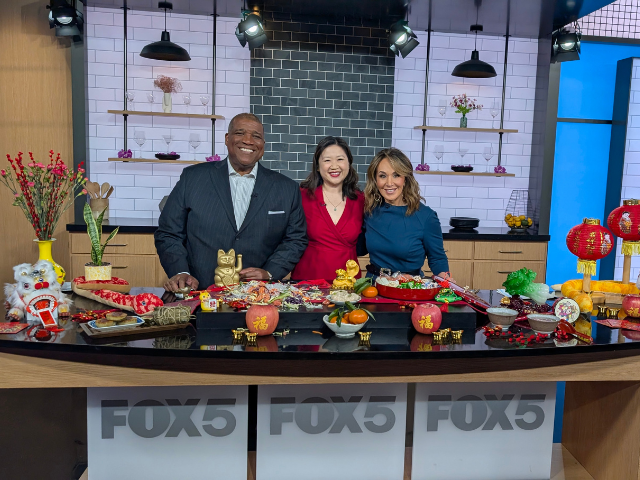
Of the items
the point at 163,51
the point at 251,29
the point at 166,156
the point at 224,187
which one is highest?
the point at 251,29

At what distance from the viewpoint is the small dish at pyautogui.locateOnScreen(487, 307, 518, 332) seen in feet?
6.86

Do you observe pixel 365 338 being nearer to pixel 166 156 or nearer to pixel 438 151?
pixel 166 156

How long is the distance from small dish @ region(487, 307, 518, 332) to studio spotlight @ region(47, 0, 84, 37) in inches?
174

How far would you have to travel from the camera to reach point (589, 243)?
2527 mm

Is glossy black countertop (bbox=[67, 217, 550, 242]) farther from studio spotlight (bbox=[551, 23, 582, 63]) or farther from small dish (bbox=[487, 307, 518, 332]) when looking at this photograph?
small dish (bbox=[487, 307, 518, 332])

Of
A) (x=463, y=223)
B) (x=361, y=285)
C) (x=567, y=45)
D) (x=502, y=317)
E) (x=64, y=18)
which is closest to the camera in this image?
(x=502, y=317)

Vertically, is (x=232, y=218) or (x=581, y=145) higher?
(x=581, y=145)

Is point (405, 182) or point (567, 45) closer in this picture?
point (405, 182)

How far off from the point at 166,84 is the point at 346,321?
401cm

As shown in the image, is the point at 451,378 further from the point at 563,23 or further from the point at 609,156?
the point at 609,156

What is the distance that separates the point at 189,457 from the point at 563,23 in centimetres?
528

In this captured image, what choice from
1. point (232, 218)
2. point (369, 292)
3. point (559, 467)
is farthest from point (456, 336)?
point (232, 218)

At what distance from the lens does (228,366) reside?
1.94 metres

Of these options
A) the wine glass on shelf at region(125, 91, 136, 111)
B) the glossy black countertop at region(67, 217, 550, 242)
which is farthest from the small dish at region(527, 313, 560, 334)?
the wine glass on shelf at region(125, 91, 136, 111)
